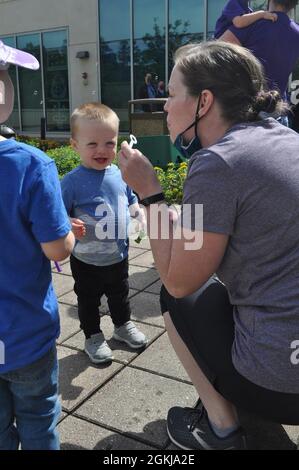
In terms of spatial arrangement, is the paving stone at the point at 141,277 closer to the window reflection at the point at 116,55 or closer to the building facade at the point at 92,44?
the building facade at the point at 92,44

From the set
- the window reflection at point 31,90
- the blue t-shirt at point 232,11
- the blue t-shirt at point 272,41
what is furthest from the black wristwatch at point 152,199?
the window reflection at point 31,90

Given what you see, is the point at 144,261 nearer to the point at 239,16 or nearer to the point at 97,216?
the point at 97,216

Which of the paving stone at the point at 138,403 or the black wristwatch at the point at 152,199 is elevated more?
the black wristwatch at the point at 152,199

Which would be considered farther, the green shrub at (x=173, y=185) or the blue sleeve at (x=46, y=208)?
the green shrub at (x=173, y=185)

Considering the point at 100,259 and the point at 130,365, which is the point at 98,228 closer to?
the point at 100,259

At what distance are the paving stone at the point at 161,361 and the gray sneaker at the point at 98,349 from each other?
16 cm

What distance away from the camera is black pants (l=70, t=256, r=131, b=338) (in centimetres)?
271

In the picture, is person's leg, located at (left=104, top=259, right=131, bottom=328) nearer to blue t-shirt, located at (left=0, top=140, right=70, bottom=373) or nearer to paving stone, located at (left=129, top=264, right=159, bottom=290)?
paving stone, located at (left=129, top=264, right=159, bottom=290)

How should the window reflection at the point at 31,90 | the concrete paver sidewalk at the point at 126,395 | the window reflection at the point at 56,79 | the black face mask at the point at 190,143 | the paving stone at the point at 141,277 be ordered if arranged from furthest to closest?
the window reflection at the point at 31,90
the window reflection at the point at 56,79
the paving stone at the point at 141,277
the concrete paver sidewalk at the point at 126,395
the black face mask at the point at 190,143

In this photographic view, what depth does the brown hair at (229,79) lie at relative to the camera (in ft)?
5.68

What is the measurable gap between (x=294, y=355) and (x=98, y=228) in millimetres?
1344

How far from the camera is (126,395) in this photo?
→ 2355mm

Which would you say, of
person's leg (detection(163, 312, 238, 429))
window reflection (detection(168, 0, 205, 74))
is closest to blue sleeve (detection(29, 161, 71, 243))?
person's leg (detection(163, 312, 238, 429))
